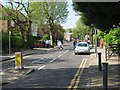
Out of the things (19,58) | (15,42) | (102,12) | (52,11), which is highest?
(52,11)

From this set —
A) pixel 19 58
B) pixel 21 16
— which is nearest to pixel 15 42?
pixel 21 16

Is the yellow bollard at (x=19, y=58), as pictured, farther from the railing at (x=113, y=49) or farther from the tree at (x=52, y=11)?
the tree at (x=52, y=11)

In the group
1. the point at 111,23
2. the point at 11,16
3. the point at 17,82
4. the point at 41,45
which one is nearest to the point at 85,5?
the point at 111,23

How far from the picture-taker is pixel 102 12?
15.6m

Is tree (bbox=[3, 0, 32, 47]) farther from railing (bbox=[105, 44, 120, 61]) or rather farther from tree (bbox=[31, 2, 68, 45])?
railing (bbox=[105, 44, 120, 61])

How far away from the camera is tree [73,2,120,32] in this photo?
587 inches

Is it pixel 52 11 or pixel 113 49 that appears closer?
pixel 113 49

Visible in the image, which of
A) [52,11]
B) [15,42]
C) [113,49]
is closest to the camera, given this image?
[113,49]

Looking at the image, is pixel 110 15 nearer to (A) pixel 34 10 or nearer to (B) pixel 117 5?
(B) pixel 117 5

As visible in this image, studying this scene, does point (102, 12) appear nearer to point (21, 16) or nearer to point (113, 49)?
point (113, 49)

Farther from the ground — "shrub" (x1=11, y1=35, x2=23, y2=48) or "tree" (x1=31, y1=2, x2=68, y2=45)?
"tree" (x1=31, y1=2, x2=68, y2=45)

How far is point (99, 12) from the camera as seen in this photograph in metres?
15.7

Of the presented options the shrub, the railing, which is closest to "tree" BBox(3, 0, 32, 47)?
the shrub

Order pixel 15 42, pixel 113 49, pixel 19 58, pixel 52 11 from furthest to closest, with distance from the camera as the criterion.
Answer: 1. pixel 52 11
2. pixel 15 42
3. pixel 113 49
4. pixel 19 58
